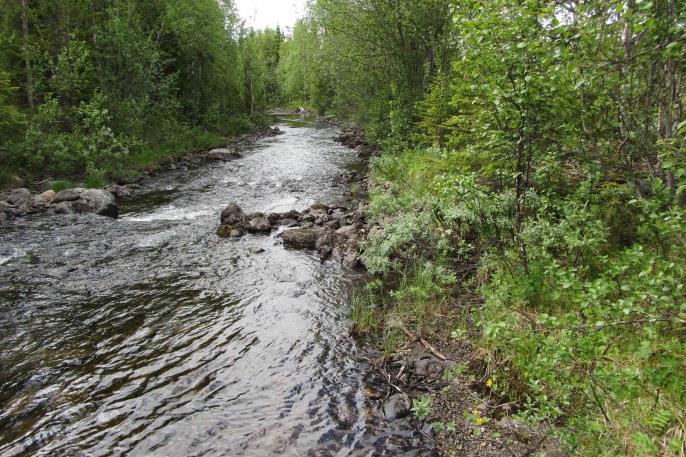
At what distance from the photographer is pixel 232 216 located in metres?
14.6

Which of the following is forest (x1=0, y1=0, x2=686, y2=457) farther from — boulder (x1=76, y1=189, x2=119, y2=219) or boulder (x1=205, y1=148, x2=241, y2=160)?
boulder (x1=205, y1=148, x2=241, y2=160)

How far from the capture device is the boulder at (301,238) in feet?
41.1

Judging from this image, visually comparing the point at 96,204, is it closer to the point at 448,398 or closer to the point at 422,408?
the point at 422,408

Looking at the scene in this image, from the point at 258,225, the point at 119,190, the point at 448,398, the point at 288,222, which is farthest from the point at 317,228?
the point at 119,190

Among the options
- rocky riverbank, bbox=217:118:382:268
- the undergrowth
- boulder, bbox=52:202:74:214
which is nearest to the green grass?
boulder, bbox=52:202:74:214

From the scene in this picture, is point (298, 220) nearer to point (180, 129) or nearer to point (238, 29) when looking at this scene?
point (180, 129)

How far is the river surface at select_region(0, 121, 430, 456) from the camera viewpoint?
5.39 m

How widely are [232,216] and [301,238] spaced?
3.37m

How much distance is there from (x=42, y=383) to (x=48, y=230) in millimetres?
8956

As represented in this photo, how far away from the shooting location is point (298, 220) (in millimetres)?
15078

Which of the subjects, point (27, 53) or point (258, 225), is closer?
point (258, 225)

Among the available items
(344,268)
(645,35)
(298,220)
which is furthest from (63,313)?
(645,35)

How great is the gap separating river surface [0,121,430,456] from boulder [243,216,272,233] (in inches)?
20.1

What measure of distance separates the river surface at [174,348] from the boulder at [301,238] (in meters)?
0.52
